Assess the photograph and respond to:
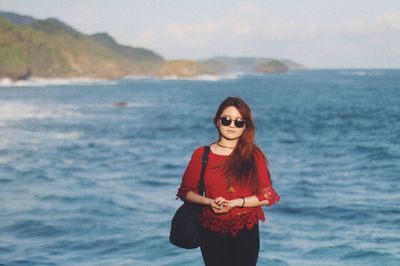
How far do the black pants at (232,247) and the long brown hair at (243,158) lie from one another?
0.33 m

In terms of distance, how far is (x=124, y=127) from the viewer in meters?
49.9

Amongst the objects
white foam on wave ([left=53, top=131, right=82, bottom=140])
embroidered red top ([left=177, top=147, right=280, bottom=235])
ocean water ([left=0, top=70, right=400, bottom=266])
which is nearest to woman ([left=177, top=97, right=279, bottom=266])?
embroidered red top ([left=177, top=147, right=280, bottom=235])

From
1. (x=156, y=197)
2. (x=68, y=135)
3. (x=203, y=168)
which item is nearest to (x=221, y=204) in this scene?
(x=203, y=168)

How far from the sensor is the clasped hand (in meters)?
4.23

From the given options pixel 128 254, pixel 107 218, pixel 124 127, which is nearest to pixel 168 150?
pixel 124 127

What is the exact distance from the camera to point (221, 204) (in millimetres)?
4242

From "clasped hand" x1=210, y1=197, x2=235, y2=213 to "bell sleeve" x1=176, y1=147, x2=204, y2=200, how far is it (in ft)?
0.74

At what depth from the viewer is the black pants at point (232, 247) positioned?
4.33 m

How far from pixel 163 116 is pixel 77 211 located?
153ft

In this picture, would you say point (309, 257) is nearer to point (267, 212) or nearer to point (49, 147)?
point (267, 212)

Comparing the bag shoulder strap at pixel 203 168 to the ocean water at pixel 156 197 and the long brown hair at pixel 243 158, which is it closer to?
the long brown hair at pixel 243 158

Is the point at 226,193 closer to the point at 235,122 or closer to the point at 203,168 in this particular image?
the point at 203,168

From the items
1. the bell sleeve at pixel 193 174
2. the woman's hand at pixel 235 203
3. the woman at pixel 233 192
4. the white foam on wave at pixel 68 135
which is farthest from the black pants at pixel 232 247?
the white foam on wave at pixel 68 135

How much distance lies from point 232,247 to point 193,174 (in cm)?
59
